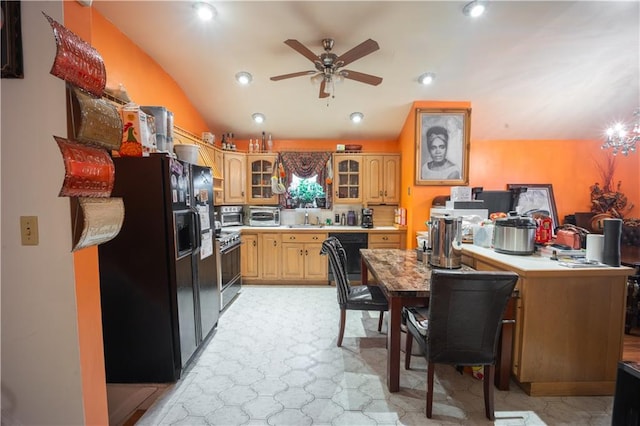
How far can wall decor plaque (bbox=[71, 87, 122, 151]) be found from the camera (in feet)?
3.76

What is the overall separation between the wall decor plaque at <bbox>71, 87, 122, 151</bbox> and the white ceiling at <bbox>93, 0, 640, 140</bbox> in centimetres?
185

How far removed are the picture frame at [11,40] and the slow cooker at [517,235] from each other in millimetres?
3086

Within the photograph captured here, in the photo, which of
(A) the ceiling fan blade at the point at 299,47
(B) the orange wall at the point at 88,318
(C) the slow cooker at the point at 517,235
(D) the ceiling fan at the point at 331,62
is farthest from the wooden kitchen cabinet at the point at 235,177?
(C) the slow cooker at the point at 517,235

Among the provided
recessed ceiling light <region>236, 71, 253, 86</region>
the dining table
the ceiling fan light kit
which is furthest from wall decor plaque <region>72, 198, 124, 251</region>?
the ceiling fan light kit

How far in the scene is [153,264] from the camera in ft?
6.59

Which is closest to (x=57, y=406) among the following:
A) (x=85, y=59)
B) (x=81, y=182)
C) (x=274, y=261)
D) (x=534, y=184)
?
(x=81, y=182)

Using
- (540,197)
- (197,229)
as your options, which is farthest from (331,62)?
(540,197)

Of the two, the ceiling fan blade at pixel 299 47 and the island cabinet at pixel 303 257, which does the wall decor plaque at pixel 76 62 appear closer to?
the ceiling fan blade at pixel 299 47

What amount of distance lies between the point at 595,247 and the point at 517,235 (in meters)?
0.46

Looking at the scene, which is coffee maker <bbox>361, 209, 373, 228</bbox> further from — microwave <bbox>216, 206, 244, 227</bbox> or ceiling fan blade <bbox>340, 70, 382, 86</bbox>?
ceiling fan blade <bbox>340, 70, 382, 86</bbox>

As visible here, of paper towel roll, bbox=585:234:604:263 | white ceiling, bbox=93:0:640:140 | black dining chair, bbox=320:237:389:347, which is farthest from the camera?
white ceiling, bbox=93:0:640:140

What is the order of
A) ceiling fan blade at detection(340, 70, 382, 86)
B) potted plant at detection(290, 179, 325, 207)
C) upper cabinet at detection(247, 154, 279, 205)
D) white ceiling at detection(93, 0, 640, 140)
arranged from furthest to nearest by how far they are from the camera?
potted plant at detection(290, 179, 325, 207) < upper cabinet at detection(247, 154, 279, 205) < ceiling fan blade at detection(340, 70, 382, 86) < white ceiling at detection(93, 0, 640, 140)

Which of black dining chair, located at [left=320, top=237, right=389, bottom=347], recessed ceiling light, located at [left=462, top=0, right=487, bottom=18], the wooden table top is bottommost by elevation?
black dining chair, located at [left=320, top=237, right=389, bottom=347]

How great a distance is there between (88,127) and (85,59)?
286 millimetres
